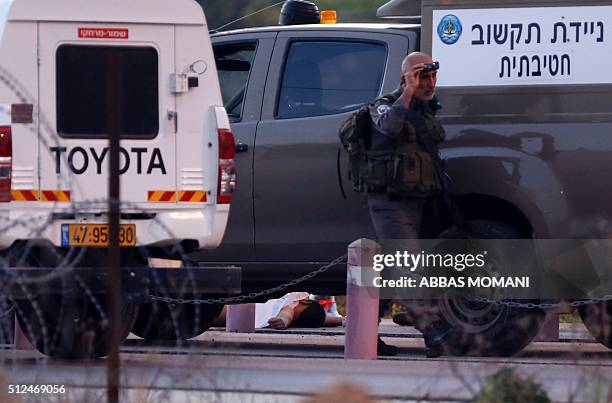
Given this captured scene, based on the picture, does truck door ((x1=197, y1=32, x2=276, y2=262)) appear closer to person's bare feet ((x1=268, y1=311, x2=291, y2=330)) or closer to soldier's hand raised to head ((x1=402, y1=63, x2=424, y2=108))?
soldier's hand raised to head ((x1=402, y1=63, x2=424, y2=108))

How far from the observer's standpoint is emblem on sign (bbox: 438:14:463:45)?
31.7ft

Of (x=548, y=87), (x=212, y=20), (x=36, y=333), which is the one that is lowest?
(x=36, y=333)

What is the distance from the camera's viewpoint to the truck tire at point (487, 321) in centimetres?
945

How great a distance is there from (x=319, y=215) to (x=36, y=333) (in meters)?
2.01

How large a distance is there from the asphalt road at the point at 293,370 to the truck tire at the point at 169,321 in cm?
13

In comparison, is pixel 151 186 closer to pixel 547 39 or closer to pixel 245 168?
pixel 245 168

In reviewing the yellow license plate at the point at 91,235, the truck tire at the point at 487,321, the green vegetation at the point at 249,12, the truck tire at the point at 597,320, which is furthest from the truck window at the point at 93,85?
the green vegetation at the point at 249,12

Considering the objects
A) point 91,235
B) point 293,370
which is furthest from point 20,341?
point 293,370

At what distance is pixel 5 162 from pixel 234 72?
79.9 inches

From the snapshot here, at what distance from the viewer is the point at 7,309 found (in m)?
8.92

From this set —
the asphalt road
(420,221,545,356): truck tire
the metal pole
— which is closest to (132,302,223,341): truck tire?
the asphalt road

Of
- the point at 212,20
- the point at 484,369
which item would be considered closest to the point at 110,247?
the point at 484,369

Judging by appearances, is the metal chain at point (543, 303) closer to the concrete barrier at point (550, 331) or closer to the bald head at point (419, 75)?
the bald head at point (419, 75)

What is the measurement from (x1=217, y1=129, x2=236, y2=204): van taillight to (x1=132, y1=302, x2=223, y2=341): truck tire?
1.26 meters
